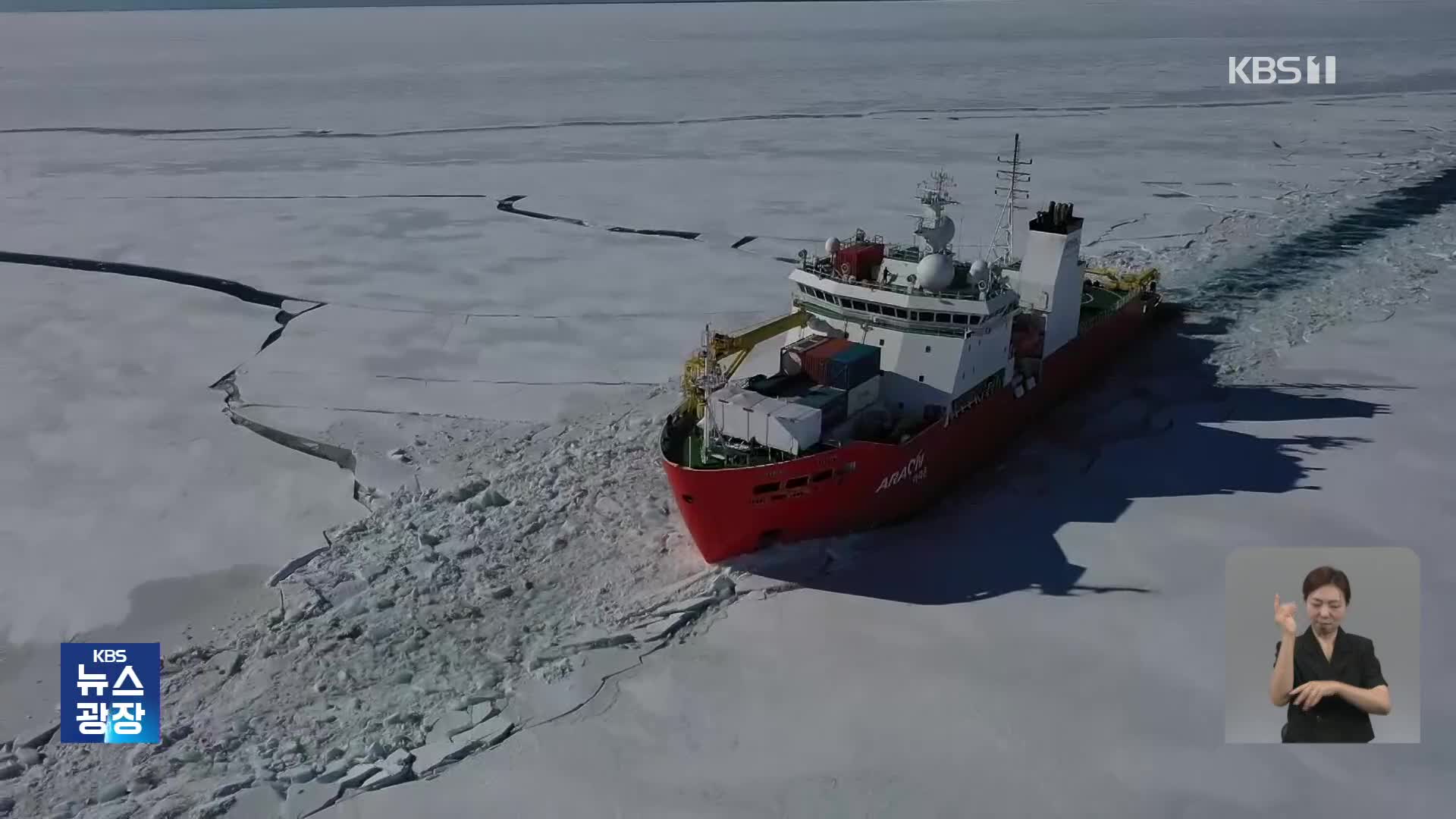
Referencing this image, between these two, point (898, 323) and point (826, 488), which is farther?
point (898, 323)

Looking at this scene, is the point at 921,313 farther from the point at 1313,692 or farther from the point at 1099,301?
the point at 1313,692

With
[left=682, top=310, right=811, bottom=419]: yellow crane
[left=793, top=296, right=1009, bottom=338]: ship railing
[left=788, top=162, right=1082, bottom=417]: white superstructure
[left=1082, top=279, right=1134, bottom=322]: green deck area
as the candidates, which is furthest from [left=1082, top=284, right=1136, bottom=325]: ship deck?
[left=682, top=310, right=811, bottom=419]: yellow crane

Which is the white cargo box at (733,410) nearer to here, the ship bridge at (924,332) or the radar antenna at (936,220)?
the ship bridge at (924,332)

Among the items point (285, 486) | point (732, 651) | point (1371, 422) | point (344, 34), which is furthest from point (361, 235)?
point (344, 34)

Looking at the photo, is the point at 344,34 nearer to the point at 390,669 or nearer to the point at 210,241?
the point at 210,241

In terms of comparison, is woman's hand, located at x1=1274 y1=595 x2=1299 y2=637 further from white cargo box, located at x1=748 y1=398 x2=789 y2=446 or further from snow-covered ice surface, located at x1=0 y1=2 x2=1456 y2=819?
white cargo box, located at x1=748 y1=398 x2=789 y2=446

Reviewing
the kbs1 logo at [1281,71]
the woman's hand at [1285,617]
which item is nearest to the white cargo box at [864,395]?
the woman's hand at [1285,617]

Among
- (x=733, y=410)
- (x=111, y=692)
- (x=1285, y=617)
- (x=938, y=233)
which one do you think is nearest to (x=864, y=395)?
(x=733, y=410)
